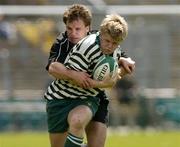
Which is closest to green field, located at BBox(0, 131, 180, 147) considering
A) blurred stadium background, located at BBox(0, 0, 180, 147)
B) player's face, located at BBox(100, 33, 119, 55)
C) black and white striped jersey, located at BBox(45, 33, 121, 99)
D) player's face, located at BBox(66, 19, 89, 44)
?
blurred stadium background, located at BBox(0, 0, 180, 147)

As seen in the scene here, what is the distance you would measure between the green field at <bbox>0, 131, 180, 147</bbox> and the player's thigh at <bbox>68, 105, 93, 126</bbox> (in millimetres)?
6383

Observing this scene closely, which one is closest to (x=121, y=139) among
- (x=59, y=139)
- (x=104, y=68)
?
(x=59, y=139)

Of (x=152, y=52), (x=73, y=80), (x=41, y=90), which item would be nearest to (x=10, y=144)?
(x=41, y=90)

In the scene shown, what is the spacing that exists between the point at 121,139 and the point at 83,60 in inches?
337

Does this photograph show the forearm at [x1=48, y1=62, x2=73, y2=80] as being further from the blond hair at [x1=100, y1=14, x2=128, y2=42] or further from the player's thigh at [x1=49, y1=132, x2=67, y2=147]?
the player's thigh at [x1=49, y1=132, x2=67, y2=147]

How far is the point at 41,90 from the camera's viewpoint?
19375 millimetres

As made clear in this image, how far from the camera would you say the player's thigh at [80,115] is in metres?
8.17

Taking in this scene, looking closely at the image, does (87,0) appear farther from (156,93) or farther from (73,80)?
(73,80)

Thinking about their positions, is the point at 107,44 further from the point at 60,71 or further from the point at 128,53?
the point at 128,53

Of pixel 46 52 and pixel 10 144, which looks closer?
pixel 10 144

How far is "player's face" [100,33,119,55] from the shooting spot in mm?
7988

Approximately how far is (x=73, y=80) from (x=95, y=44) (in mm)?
380

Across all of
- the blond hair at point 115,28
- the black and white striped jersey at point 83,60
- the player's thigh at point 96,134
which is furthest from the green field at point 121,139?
the blond hair at point 115,28

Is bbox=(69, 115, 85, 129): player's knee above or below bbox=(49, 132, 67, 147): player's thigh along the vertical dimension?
above
